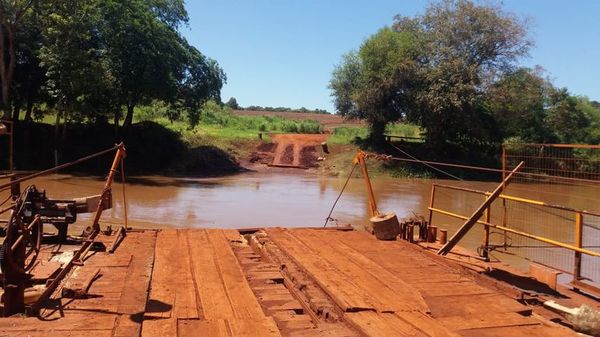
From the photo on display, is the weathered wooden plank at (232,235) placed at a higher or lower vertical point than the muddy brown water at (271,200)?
higher

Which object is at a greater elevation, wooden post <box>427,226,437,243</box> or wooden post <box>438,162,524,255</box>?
wooden post <box>438,162,524,255</box>

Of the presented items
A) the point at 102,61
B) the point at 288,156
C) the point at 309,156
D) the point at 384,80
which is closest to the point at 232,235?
the point at 102,61

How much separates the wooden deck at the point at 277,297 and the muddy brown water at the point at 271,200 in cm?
547

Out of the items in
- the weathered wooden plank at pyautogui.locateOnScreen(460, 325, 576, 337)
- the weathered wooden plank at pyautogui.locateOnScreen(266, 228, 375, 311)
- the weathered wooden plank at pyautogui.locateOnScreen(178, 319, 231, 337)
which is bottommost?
the weathered wooden plank at pyautogui.locateOnScreen(460, 325, 576, 337)

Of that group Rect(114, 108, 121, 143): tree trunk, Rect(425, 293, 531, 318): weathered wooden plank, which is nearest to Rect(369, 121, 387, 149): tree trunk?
Rect(114, 108, 121, 143): tree trunk

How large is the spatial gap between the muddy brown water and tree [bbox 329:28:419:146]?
244 inches

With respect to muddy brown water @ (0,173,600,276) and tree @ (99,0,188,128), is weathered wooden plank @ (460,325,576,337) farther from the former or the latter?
tree @ (99,0,188,128)

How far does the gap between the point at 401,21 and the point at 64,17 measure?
84.3ft

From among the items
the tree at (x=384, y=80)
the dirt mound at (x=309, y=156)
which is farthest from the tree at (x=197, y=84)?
the tree at (x=384, y=80)

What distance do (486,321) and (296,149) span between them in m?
34.5

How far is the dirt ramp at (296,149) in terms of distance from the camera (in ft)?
121

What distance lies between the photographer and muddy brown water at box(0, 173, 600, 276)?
15934 mm

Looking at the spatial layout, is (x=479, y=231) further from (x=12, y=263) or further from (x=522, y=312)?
(x=12, y=263)

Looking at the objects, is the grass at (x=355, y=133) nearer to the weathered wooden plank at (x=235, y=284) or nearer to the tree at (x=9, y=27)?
the tree at (x=9, y=27)
